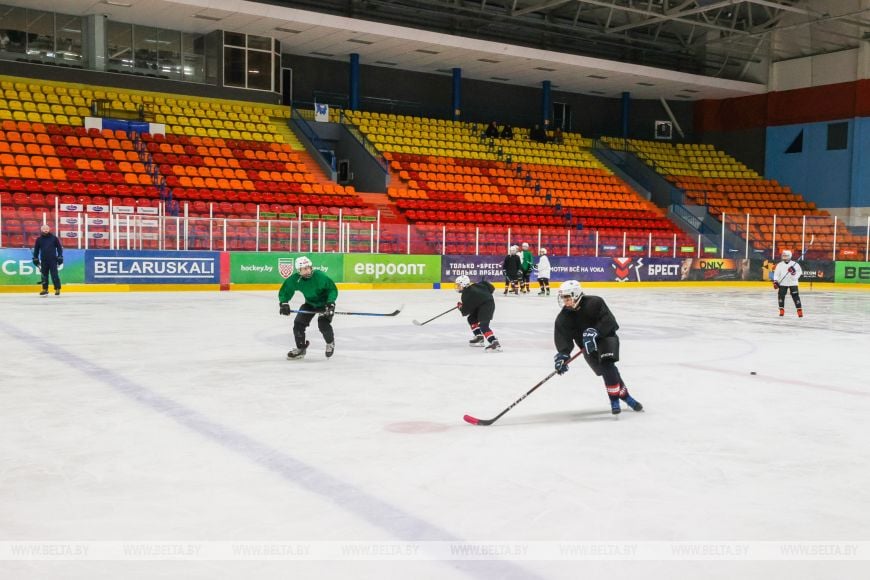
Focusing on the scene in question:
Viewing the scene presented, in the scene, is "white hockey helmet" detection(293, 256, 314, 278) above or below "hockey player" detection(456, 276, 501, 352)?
above

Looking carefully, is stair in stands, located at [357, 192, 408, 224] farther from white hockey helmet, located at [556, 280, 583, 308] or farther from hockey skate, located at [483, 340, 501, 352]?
white hockey helmet, located at [556, 280, 583, 308]

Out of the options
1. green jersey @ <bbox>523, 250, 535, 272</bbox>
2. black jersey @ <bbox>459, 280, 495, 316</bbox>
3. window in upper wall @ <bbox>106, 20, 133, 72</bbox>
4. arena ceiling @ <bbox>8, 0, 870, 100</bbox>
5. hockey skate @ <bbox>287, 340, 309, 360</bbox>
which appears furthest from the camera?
arena ceiling @ <bbox>8, 0, 870, 100</bbox>

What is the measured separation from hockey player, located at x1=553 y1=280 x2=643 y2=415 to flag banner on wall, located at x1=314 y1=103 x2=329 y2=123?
27731 millimetres

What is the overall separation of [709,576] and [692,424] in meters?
3.09

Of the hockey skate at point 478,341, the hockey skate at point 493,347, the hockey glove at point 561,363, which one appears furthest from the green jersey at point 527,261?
the hockey glove at point 561,363

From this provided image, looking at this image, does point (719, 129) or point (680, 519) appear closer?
point (680, 519)

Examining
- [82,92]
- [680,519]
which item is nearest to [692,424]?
[680,519]

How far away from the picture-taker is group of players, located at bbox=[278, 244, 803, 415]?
6586mm


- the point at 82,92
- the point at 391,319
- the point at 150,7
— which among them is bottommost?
the point at 391,319

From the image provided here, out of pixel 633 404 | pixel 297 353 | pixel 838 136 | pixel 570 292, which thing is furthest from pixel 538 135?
pixel 570 292

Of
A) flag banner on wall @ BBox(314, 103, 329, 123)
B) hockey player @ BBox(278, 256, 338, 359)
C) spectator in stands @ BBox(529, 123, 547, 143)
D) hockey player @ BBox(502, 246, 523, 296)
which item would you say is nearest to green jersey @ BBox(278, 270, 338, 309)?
hockey player @ BBox(278, 256, 338, 359)

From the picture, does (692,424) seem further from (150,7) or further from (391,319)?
(150,7)

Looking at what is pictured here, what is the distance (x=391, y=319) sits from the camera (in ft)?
49.7

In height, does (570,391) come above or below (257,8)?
below
